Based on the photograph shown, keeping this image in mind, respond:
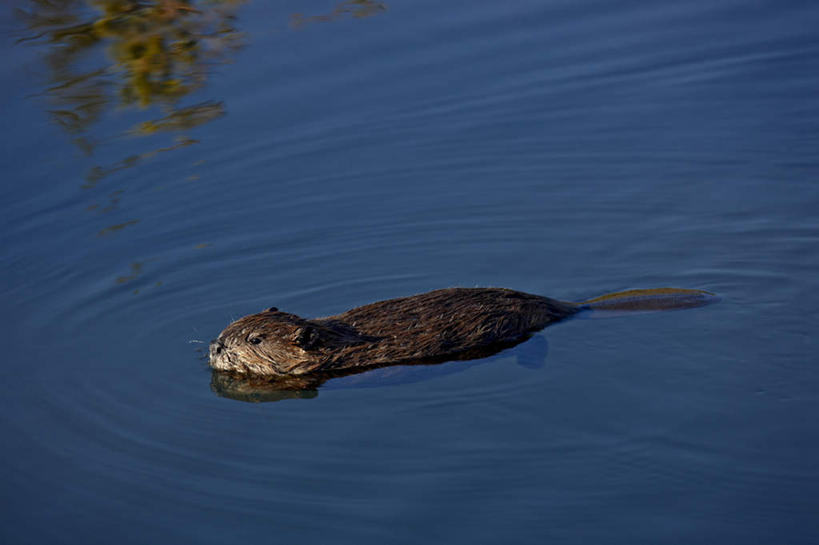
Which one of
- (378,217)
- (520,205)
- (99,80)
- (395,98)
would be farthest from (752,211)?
(99,80)

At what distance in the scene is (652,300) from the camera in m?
6.61

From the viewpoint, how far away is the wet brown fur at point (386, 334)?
6.23 metres

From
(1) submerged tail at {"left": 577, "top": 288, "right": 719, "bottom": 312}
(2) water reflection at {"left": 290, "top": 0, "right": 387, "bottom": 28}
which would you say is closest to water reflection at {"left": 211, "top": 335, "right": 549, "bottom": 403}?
(1) submerged tail at {"left": 577, "top": 288, "right": 719, "bottom": 312}

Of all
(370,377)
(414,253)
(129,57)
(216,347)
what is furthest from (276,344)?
(129,57)

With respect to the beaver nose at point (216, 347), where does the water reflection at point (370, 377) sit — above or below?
below

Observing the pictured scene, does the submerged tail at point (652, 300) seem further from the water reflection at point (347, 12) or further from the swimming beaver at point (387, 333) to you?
the water reflection at point (347, 12)

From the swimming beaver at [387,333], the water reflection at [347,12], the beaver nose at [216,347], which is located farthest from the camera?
the water reflection at [347,12]

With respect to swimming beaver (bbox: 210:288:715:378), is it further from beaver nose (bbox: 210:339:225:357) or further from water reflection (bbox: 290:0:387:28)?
water reflection (bbox: 290:0:387:28)

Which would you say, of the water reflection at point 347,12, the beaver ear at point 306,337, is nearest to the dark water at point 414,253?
the water reflection at point 347,12

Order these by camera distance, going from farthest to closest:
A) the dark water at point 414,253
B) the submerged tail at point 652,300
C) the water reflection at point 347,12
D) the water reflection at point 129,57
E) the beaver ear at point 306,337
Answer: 1. the water reflection at point 347,12
2. the water reflection at point 129,57
3. the submerged tail at point 652,300
4. the beaver ear at point 306,337
5. the dark water at point 414,253

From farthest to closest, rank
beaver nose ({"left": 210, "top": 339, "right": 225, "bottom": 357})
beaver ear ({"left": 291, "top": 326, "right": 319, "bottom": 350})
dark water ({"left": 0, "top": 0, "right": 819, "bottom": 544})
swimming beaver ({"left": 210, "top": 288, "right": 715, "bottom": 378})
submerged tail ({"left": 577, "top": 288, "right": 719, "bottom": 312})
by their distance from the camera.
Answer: submerged tail ({"left": 577, "top": 288, "right": 719, "bottom": 312}), beaver nose ({"left": 210, "top": 339, "right": 225, "bottom": 357}), swimming beaver ({"left": 210, "top": 288, "right": 715, "bottom": 378}), beaver ear ({"left": 291, "top": 326, "right": 319, "bottom": 350}), dark water ({"left": 0, "top": 0, "right": 819, "bottom": 544})

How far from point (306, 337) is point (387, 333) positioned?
0.50 metres

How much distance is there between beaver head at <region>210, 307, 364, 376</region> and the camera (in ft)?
20.4

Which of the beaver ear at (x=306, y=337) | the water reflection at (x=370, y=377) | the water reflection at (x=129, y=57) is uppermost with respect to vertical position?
the water reflection at (x=129, y=57)
